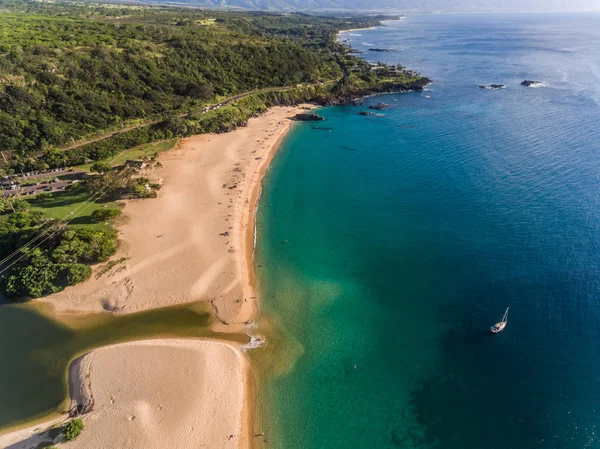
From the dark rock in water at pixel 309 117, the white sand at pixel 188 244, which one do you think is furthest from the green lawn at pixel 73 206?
the dark rock in water at pixel 309 117

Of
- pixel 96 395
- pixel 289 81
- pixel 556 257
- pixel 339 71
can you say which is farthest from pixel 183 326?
pixel 339 71

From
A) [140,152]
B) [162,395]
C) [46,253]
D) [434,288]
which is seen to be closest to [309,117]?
[140,152]

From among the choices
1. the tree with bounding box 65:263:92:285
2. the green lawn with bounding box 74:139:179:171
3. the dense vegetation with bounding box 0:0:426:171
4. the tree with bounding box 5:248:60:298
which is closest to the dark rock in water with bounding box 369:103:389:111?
the dense vegetation with bounding box 0:0:426:171

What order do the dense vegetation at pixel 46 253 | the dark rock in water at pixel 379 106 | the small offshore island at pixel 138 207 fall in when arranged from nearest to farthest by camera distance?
the small offshore island at pixel 138 207
the dense vegetation at pixel 46 253
the dark rock in water at pixel 379 106

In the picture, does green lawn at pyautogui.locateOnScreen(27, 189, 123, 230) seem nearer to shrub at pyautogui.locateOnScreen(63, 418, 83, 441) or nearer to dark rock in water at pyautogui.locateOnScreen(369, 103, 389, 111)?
shrub at pyautogui.locateOnScreen(63, 418, 83, 441)

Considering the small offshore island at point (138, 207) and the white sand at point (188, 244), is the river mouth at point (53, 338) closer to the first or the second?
the small offshore island at point (138, 207)

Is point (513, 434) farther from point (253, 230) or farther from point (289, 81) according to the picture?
point (289, 81)

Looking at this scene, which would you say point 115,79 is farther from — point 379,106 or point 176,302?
point 379,106
